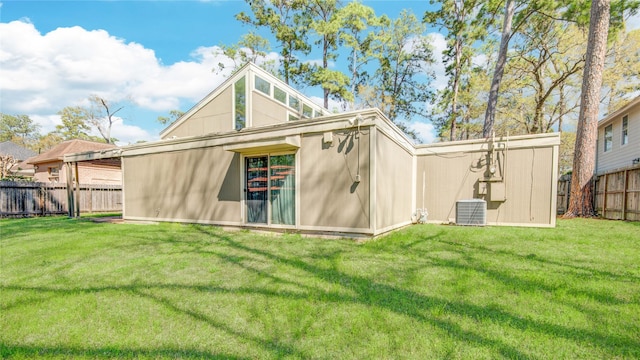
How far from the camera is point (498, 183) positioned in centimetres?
731

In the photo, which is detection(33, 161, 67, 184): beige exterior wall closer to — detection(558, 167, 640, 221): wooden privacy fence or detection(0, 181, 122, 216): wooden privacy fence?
detection(0, 181, 122, 216): wooden privacy fence

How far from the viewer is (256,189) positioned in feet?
22.1

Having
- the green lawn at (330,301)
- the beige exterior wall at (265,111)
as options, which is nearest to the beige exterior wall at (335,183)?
the green lawn at (330,301)

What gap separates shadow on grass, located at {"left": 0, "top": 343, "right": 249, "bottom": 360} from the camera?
2066mm

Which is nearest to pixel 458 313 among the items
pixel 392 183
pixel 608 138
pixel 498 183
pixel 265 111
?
pixel 392 183

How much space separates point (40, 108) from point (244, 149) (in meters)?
45.9

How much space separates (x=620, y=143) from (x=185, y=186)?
1688cm

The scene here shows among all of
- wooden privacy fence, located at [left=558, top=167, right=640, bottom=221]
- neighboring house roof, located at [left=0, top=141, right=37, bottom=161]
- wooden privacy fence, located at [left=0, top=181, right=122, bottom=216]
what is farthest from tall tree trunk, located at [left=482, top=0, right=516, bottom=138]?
neighboring house roof, located at [left=0, top=141, right=37, bottom=161]

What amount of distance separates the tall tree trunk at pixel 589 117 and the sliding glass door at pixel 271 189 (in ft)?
28.4

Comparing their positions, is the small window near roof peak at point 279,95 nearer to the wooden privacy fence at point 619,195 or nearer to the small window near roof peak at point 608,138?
the wooden privacy fence at point 619,195

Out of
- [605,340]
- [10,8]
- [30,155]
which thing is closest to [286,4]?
[10,8]

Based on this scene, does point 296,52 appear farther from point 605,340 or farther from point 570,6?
point 605,340

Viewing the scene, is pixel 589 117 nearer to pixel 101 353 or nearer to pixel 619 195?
pixel 619 195

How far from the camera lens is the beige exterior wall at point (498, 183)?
22.7 feet
